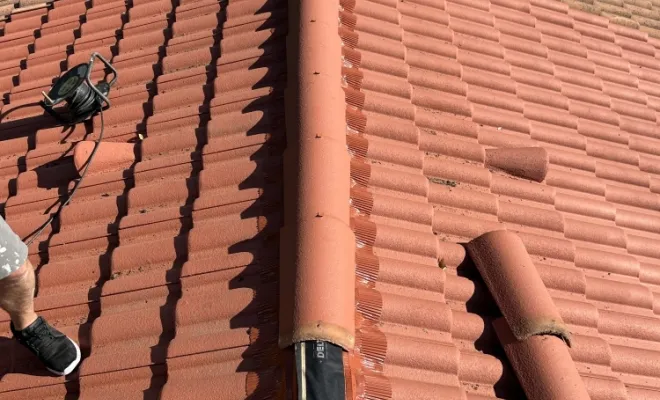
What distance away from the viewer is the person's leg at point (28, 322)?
252 cm

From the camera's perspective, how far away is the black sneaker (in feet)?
8.80

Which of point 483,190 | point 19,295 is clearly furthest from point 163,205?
point 483,190

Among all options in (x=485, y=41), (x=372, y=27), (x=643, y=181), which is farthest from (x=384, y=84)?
(x=643, y=181)

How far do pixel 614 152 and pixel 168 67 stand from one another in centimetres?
356

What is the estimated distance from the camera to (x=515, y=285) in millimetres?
2928

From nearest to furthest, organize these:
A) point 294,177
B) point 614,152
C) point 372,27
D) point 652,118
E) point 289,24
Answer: point 294,177 < point 289,24 < point 372,27 < point 614,152 < point 652,118

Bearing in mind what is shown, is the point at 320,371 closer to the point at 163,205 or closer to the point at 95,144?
the point at 163,205

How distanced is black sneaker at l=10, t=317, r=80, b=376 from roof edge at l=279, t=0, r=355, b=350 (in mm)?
1129

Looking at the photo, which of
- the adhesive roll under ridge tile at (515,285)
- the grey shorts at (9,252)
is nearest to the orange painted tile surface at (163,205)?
the grey shorts at (9,252)

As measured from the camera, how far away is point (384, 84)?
3.78 m

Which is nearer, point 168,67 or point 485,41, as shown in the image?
point 168,67

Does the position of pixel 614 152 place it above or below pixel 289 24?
below

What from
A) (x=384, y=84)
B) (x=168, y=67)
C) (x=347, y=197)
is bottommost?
(x=347, y=197)

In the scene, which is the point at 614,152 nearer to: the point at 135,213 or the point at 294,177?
the point at 294,177
